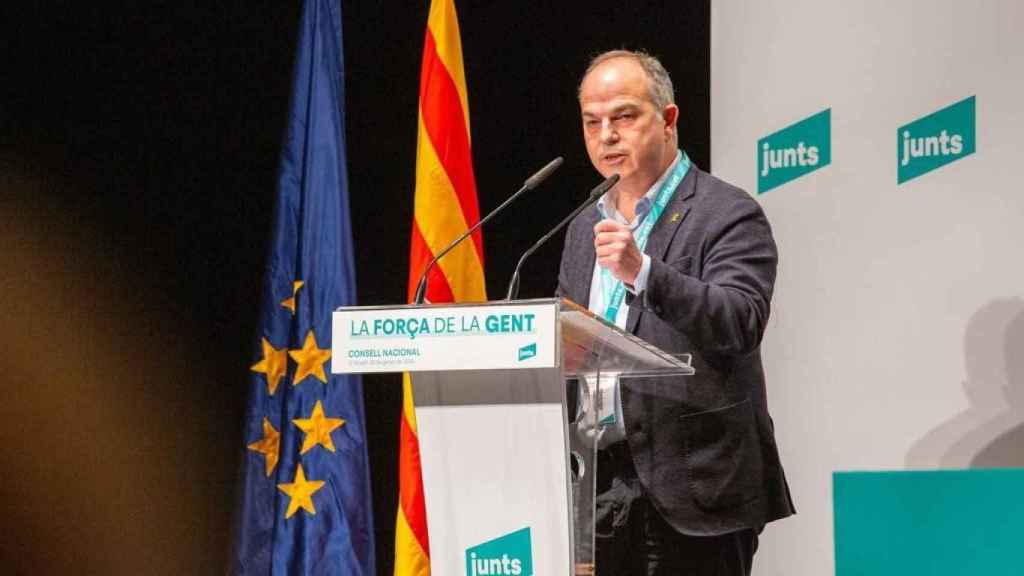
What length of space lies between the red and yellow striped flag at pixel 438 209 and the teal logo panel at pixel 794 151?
911 millimetres

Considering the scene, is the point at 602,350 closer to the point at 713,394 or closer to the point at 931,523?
the point at 713,394

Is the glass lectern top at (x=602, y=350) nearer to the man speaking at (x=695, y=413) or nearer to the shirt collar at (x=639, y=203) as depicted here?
the man speaking at (x=695, y=413)

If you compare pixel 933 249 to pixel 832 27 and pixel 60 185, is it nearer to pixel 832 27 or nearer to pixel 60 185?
pixel 832 27

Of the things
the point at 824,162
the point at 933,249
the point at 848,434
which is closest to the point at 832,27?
the point at 824,162

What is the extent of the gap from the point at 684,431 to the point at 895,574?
71cm

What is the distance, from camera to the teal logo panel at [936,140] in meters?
3.38

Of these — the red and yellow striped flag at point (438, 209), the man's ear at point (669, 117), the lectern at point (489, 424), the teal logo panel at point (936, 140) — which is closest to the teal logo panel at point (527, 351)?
the lectern at point (489, 424)

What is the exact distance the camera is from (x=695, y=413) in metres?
2.37

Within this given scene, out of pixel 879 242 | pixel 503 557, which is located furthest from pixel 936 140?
pixel 503 557

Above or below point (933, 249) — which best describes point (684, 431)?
below

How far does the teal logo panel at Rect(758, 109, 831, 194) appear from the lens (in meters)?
3.61

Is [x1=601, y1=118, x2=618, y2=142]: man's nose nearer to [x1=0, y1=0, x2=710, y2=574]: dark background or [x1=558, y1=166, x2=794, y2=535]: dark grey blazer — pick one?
[x1=558, y1=166, x2=794, y2=535]: dark grey blazer

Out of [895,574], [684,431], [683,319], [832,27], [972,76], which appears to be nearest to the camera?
[683,319]

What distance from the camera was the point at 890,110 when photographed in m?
3.51
